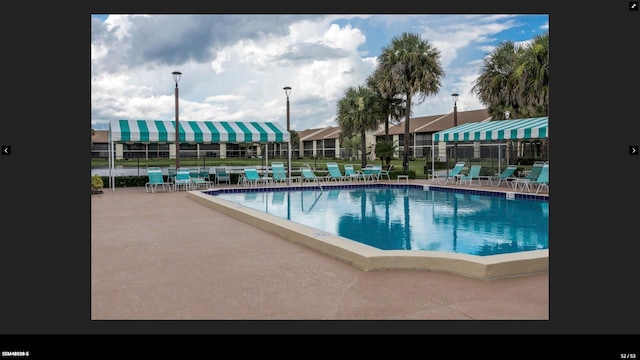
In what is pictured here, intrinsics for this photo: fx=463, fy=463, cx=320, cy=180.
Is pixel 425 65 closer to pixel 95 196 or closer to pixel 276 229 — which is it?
pixel 95 196

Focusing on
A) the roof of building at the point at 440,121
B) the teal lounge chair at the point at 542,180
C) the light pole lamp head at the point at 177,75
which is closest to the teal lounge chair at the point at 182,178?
the light pole lamp head at the point at 177,75

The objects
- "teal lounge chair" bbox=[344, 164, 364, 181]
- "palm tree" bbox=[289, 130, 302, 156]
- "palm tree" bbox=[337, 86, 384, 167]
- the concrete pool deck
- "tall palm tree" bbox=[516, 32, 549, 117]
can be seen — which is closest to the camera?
the concrete pool deck

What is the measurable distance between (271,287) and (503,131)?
12.9 m

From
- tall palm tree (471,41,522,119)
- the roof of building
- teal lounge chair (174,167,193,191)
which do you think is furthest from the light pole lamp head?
the roof of building

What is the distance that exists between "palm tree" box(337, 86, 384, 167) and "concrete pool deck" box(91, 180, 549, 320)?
55.2ft

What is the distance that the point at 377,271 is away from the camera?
4707 mm

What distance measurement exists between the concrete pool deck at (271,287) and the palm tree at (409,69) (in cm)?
1549

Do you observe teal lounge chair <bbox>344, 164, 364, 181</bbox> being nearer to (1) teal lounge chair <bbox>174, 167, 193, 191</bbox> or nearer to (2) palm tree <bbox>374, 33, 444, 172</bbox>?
(2) palm tree <bbox>374, 33, 444, 172</bbox>

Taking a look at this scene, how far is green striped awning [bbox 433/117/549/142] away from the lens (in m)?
13.7

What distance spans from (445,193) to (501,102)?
10.6 metres

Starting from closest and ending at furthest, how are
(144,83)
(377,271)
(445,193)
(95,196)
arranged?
(377,271), (95,196), (445,193), (144,83)

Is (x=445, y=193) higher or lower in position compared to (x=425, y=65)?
lower
